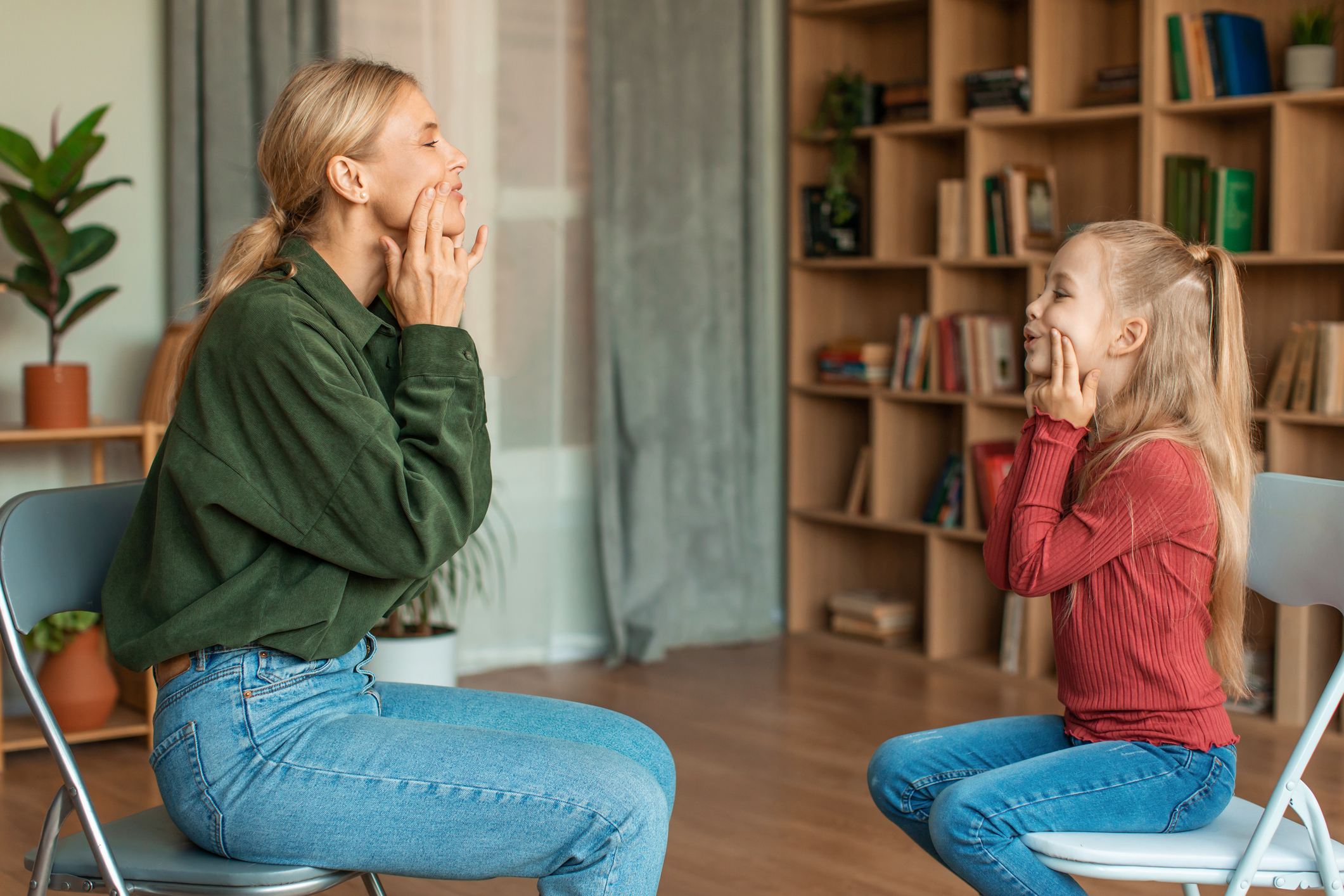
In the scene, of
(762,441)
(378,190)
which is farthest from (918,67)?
(378,190)

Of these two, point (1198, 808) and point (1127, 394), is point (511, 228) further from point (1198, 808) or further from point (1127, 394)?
point (1198, 808)

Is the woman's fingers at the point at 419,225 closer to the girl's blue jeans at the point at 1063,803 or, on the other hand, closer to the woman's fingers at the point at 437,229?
the woman's fingers at the point at 437,229

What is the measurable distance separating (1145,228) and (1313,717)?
0.58m

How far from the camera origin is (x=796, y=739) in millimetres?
3123

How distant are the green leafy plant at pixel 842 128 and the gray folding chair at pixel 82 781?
2900 mm

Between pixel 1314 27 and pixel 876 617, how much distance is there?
6.61ft

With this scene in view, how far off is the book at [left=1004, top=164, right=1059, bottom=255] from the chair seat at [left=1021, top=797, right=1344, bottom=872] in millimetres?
2560

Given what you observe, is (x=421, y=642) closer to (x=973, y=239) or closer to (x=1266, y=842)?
(x=973, y=239)

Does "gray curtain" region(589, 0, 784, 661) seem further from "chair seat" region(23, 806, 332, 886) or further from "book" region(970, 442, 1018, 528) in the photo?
"chair seat" region(23, 806, 332, 886)

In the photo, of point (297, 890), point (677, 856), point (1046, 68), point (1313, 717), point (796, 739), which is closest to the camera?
point (297, 890)

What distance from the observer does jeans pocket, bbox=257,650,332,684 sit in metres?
1.30

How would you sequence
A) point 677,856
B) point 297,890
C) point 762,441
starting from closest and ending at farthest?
point 297,890
point 677,856
point 762,441

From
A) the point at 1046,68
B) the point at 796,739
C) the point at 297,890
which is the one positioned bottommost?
the point at 796,739

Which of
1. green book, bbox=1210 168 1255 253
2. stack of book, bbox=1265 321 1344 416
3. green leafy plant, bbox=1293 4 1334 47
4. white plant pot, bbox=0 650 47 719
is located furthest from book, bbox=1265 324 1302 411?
white plant pot, bbox=0 650 47 719
